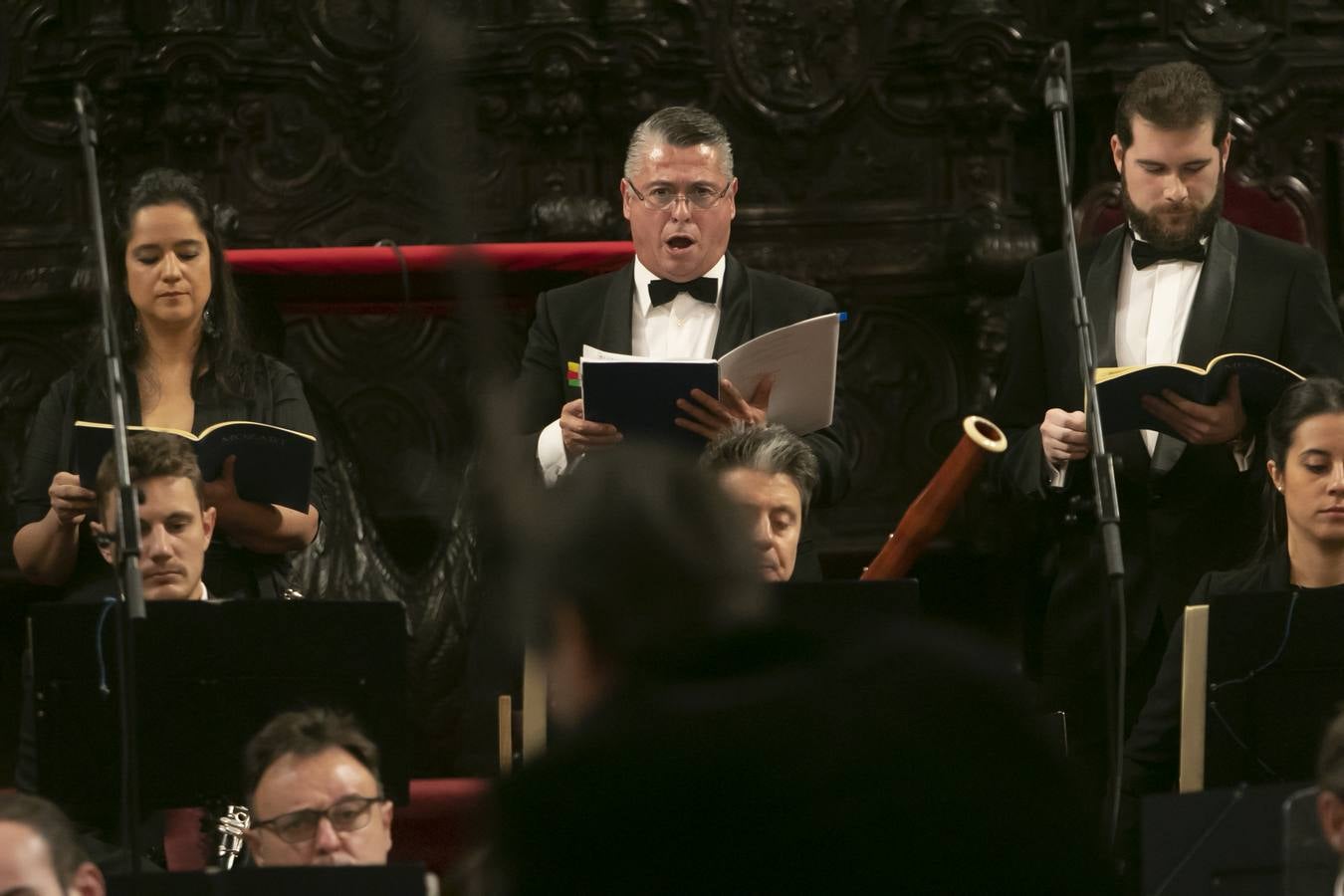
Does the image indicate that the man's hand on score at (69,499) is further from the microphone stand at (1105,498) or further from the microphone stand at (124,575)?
the microphone stand at (1105,498)

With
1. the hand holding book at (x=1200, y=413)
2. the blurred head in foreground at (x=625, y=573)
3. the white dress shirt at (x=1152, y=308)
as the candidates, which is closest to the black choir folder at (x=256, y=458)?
the hand holding book at (x=1200, y=413)

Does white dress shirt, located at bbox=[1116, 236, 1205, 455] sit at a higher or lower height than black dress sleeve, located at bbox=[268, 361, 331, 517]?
higher

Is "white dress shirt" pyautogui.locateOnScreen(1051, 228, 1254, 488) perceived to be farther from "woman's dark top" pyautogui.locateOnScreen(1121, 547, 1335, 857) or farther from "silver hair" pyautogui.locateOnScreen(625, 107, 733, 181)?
"silver hair" pyautogui.locateOnScreen(625, 107, 733, 181)

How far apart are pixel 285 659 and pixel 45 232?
3.16 m

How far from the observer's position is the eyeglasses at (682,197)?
4203 mm

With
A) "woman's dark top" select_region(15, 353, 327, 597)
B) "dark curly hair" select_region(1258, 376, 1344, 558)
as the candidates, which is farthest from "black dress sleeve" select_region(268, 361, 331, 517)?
"dark curly hair" select_region(1258, 376, 1344, 558)

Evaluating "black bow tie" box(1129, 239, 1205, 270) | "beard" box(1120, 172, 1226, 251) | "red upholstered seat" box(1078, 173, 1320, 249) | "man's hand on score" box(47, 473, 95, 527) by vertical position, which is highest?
"red upholstered seat" box(1078, 173, 1320, 249)

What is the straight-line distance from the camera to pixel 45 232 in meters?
6.14

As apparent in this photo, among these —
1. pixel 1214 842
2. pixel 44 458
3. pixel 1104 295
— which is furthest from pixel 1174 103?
pixel 44 458

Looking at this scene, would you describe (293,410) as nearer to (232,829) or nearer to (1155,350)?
(232,829)

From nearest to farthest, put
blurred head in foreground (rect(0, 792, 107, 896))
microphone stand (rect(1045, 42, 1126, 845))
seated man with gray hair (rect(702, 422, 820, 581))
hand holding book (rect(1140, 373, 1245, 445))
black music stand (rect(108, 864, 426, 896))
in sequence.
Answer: black music stand (rect(108, 864, 426, 896))
blurred head in foreground (rect(0, 792, 107, 896))
microphone stand (rect(1045, 42, 1126, 845))
seated man with gray hair (rect(702, 422, 820, 581))
hand holding book (rect(1140, 373, 1245, 445))

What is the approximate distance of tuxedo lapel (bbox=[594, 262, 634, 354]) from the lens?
13.9 feet

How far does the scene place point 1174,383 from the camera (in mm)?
3910

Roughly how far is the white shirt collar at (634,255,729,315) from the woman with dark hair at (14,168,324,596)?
77 centimetres
